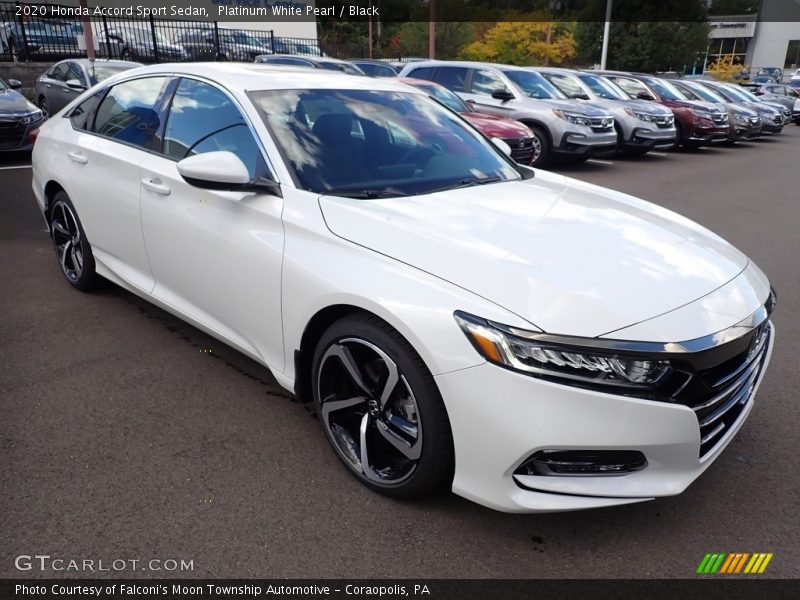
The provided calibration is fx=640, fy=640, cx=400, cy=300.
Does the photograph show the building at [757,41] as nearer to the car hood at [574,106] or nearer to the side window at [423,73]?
the car hood at [574,106]

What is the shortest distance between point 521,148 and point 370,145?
7450mm

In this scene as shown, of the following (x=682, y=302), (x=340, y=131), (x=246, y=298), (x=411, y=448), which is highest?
(x=340, y=131)

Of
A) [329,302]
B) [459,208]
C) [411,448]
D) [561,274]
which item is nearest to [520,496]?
[411,448]

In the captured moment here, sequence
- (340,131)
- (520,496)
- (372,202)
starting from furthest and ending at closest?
(340,131) → (372,202) → (520,496)

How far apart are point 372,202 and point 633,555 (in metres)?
1.71

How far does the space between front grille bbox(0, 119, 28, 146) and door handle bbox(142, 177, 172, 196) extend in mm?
7447

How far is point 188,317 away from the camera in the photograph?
3.44 metres

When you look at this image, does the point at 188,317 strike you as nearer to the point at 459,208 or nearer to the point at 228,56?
the point at 459,208

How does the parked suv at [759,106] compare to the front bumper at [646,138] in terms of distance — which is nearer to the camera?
the front bumper at [646,138]

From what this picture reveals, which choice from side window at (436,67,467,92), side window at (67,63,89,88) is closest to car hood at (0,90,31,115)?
side window at (67,63,89,88)

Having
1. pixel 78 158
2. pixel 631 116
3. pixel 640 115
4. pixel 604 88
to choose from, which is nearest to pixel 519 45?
pixel 604 88

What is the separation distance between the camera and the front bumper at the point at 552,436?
201 cm

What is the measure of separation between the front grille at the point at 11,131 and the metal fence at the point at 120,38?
955cm

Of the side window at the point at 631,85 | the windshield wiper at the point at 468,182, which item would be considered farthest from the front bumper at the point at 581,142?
the windshield wiper at the point at 468,182
